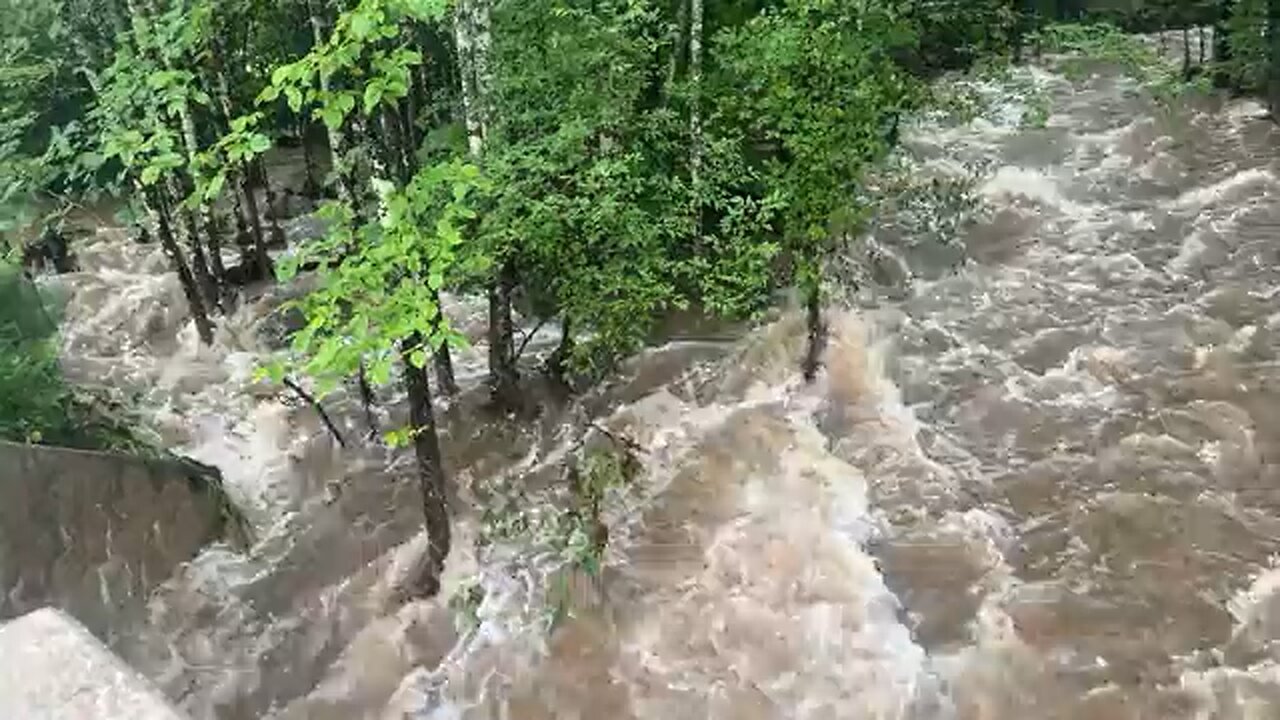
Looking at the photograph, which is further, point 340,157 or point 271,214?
point 271,214

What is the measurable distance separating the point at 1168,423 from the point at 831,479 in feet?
9.10

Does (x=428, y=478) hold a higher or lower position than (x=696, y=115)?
lower

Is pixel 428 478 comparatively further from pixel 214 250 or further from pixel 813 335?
pixel 214 250

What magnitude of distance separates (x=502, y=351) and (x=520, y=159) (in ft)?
7.03

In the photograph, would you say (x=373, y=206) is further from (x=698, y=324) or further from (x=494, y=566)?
(x=698, y=324)

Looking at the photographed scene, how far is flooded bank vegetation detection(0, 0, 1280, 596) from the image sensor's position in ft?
20.2

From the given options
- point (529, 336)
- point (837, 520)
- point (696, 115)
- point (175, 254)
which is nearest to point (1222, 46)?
point (696, 115)

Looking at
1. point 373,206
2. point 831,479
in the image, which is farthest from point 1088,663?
point 373,206

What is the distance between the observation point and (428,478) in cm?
780

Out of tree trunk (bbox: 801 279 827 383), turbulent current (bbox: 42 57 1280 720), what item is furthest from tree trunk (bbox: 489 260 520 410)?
tree trunk (bbox: 801 279 827 383)

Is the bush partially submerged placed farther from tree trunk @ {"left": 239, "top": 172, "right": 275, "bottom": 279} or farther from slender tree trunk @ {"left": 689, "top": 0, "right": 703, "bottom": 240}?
slender tree trunk @ {"left": 689, "top": 0, "right": 703, "bottom": 240}

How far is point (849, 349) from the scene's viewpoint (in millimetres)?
10562

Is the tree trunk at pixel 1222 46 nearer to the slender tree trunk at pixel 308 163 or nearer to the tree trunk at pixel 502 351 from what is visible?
the tree trunk at pixel 502 351

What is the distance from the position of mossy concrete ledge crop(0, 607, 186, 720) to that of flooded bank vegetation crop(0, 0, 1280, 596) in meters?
2.82
